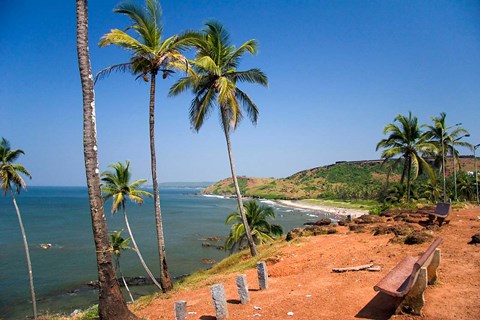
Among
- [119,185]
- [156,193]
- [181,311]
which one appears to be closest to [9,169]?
[119,185]

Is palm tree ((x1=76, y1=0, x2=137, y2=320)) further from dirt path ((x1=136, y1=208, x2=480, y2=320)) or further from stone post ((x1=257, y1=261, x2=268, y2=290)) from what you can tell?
stone post ((x1=257, y1=261, x2=268, y2=290))

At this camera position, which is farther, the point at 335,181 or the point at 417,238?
the point at 335,181

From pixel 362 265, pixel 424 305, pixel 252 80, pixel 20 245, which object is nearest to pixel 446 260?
pixel 362 265

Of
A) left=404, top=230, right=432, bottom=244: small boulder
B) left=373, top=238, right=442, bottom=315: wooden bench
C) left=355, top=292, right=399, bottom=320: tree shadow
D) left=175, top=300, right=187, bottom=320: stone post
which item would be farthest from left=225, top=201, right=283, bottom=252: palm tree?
left=373, top=238, right=442, bottom=315: wooden bench

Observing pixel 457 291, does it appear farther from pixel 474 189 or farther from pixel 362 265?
pixel 474 189

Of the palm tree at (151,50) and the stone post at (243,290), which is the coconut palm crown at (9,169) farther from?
the stone post at (243,290)

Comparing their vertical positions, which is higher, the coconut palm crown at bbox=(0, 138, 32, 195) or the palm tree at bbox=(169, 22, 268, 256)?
the palm tree at bbox=(169, 22, 268, 256)

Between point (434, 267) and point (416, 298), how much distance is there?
164cm

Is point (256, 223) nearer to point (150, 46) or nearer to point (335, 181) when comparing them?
point (150, 46)

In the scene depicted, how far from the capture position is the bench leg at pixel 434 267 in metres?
7.01

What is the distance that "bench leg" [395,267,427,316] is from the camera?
5.70 m

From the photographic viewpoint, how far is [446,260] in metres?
8.77

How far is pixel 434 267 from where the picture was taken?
7.06 m

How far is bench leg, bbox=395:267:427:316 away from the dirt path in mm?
177
